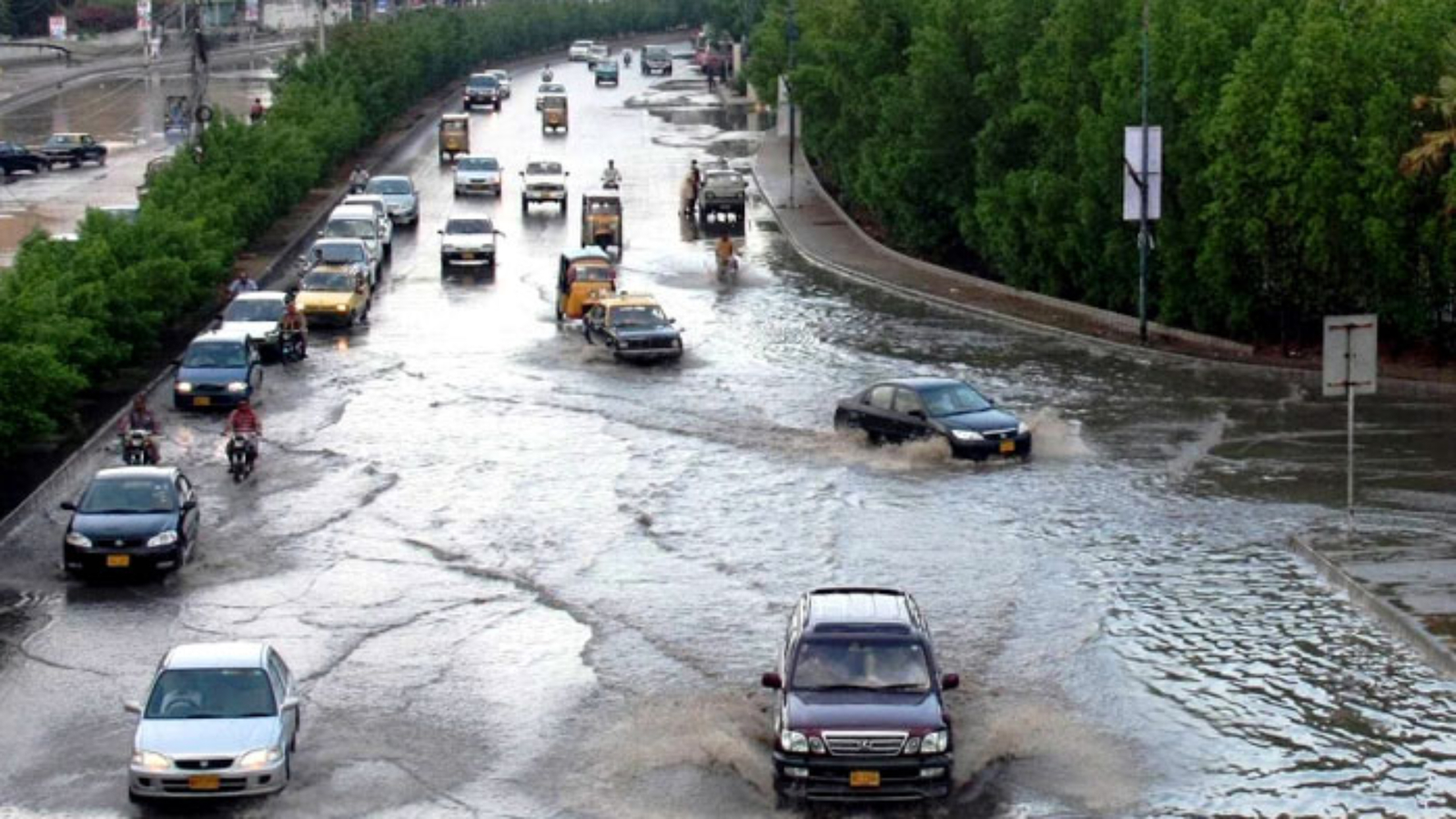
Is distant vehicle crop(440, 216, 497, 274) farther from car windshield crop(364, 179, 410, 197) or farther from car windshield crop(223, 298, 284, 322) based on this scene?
car windshield crop(223, 298, 284, 322)

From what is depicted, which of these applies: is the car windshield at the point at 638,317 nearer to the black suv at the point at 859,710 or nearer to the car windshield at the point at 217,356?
the car windshield at the point at 217,356

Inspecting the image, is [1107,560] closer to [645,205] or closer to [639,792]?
[639,792]

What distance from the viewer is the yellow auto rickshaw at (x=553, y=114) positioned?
100750mm

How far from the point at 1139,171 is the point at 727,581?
2004 centimetres

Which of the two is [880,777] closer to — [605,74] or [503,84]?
[503,84]

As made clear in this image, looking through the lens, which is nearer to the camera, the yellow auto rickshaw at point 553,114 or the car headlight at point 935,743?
the car headlight at point 935,743

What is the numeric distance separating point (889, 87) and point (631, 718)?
4544cm

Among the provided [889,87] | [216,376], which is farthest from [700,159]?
[216,376]

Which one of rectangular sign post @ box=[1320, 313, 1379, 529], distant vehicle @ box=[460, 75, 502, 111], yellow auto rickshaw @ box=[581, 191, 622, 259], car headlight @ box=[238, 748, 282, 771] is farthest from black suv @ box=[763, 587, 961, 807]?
distant vehicle @ box=[460, 75, 502, 111]

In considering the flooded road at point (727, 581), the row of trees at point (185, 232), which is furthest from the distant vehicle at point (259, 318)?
the row of trees at point (185, 232)

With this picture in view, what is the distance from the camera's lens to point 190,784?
71.2 feet

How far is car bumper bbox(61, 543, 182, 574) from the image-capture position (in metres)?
31.1

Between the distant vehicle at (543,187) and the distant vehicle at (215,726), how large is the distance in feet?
177

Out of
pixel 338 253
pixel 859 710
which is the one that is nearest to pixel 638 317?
pixel 338 253
